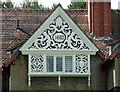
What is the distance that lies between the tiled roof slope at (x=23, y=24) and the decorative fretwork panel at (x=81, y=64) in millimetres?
1595

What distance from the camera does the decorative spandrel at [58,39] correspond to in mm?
28594

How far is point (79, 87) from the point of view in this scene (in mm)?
28875

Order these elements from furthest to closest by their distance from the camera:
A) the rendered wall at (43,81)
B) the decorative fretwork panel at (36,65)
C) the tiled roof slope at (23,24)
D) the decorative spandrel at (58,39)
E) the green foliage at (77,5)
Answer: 1. the green foliage at (77,5)
2. the tiled roof slope at (23,24)
3. the rendered wall at (43,81)
4. the decorative spandrel at (58,39)
5. the decorative fretwork panel at (36,65)

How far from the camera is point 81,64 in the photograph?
28.6 metres

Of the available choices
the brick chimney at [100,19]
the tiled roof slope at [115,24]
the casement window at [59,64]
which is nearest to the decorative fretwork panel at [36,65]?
the casement window at [59,64]

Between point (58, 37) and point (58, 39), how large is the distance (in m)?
0.11

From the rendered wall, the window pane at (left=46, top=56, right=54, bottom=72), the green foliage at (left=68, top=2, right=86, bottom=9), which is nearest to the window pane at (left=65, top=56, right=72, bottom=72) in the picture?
the rendered wall

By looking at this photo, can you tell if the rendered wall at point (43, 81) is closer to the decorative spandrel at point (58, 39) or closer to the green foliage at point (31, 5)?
the decorative spandrel at point (58, 39)

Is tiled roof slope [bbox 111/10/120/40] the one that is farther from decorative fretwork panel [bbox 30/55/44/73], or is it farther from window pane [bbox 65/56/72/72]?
decorative fretwork panel [bbox 30/55/44/73]

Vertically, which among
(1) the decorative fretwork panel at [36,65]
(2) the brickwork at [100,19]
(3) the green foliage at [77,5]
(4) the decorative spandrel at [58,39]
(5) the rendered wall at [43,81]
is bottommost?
(5) the rendered wall at [43,81]

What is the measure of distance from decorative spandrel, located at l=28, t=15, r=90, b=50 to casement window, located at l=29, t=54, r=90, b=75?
1.60 feet

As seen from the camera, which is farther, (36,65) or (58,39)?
(58,39)

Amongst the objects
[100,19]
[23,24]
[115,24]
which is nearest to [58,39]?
[100,19]

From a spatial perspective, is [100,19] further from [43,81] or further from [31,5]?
[31,5]
